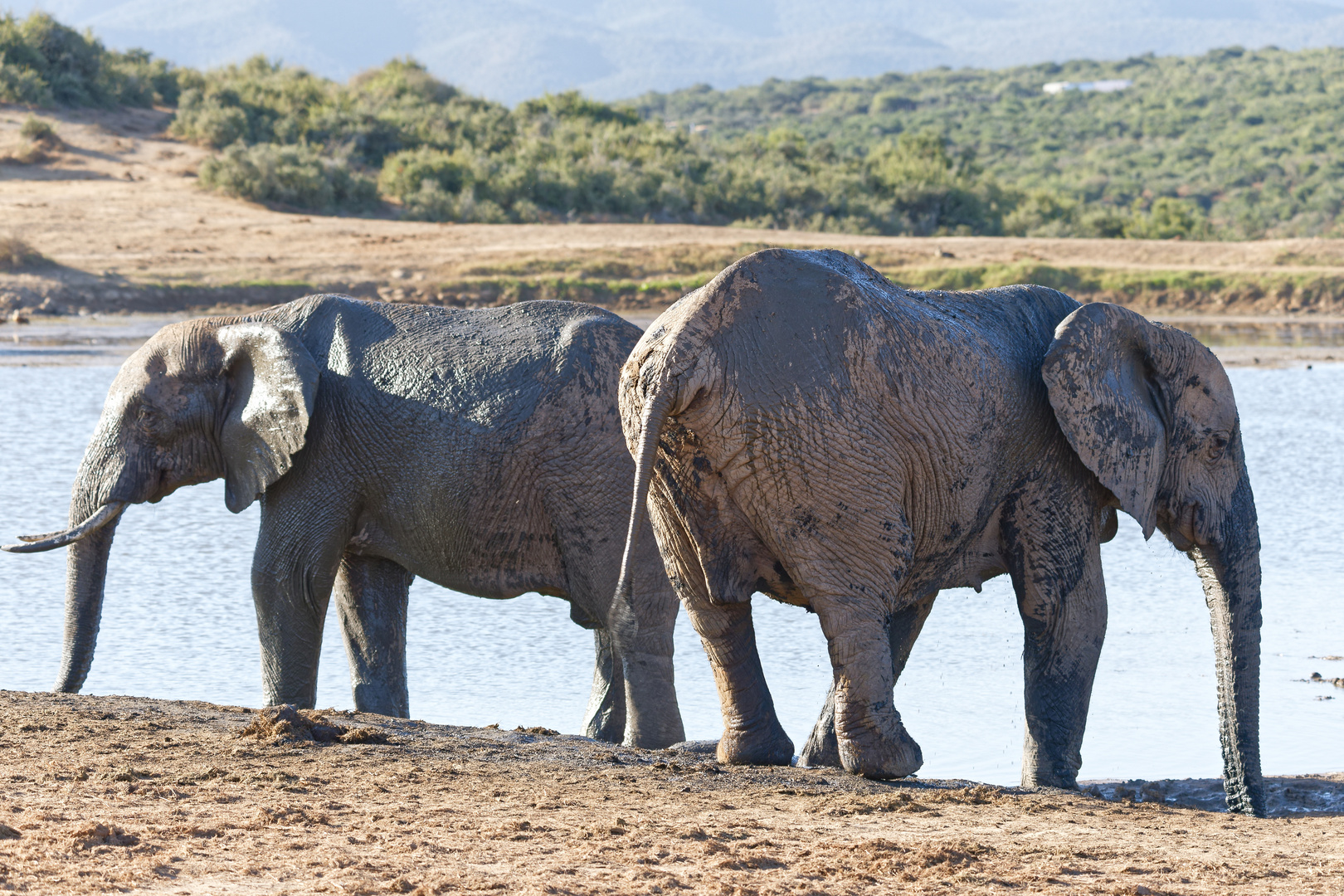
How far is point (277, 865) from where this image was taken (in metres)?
4.05

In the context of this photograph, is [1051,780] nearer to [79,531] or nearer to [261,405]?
[261,405]

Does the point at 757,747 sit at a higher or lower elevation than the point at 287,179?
lower

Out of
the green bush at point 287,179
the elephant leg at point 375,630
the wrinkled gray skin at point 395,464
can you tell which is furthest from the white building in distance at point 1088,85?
the wrinkled gray skin at point 395,464

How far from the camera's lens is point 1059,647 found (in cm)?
565

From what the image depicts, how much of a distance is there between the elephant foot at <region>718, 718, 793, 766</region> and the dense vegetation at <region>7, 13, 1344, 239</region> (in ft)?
71.1

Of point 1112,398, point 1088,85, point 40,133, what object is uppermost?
point 1088,85

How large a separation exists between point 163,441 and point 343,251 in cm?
1668

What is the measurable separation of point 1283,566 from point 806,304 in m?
6.18

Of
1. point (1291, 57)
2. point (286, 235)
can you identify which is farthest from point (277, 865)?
point (1291, 57)

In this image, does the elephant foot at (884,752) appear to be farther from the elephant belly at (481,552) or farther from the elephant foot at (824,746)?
the elephant belly at (481,552)

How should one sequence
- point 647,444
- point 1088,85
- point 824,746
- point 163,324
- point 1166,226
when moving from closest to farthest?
point 647,444 < point 824,746 < point 163,324 < point 1166,226 < point 1088,85

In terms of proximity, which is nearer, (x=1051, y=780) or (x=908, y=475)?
(x=908, y=475)

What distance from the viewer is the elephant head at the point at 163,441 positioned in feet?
21.6

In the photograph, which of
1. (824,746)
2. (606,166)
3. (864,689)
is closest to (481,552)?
(824,746)
